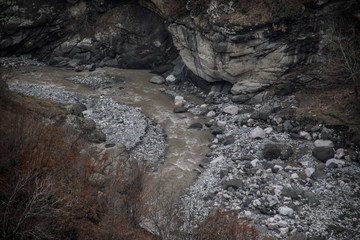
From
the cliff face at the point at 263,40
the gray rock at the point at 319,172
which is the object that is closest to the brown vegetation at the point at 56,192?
the gray rock at the point at 319,172

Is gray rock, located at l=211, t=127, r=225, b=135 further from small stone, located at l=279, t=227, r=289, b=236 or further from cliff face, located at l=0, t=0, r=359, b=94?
small stone, located at l=279, t=227, r=289, b=236

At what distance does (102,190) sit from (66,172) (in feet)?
6.03

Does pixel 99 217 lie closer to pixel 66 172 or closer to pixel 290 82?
pixel 66 172

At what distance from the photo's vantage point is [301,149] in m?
20.1

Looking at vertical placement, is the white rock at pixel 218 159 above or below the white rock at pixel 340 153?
below

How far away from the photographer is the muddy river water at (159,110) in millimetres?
19391

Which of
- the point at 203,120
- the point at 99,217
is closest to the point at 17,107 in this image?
the point at 99,217

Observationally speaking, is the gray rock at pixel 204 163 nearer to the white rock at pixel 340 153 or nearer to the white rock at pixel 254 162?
the white rock at pixel 254 162

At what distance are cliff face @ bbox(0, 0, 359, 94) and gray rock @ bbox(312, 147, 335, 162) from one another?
7.58 meters

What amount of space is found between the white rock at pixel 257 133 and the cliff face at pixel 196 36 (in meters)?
5.79

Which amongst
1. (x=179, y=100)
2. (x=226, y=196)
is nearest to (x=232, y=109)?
(x=179, y=100)

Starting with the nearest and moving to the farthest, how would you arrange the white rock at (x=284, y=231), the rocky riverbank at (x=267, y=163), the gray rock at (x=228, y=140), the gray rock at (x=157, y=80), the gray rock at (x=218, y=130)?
the white rock at (x=284, y=231)
the rocky riverbank at (x=267, y=163)
the gray rock at (x=228, y=140)
the gray rock at (x=218, y=130)
the gray rock at (x=157, y=80)

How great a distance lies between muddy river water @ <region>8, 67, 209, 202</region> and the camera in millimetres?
19391

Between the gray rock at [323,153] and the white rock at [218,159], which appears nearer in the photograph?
the gray rock at [323,153]
